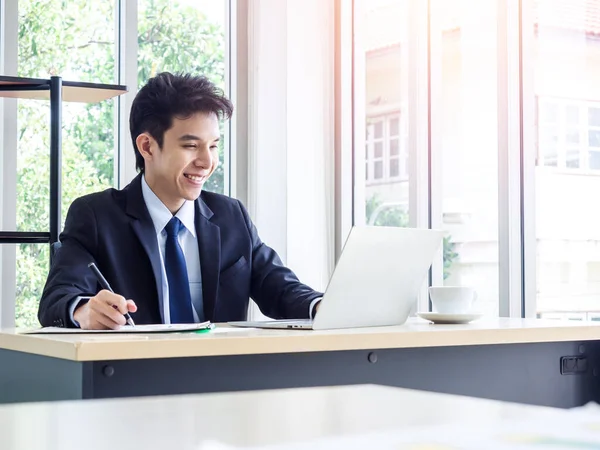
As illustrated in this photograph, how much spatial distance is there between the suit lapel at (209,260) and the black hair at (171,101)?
0.31 metres

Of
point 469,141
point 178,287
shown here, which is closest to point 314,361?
point 178,287

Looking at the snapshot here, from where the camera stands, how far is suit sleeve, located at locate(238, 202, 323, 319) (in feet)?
8.60

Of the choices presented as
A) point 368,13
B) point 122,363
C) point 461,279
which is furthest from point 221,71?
point 122,363

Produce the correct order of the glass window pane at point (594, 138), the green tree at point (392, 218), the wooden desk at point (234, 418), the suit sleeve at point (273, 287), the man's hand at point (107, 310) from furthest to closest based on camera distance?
the green tree at point (392, 218)
the glass window pane at point (594, 138)
the suit sleeve at point (273, 287)
the man's hand at point (107, 310)
the wooden desk at point (234, 418)

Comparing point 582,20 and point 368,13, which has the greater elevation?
point 368,13

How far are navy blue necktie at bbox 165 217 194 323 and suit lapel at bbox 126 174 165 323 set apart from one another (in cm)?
4

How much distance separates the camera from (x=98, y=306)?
1.94 m

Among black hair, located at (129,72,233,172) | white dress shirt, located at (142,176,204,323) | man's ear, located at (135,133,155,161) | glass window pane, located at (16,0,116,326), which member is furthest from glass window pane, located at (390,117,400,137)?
white dress shirt, located at (142,176,204,323)

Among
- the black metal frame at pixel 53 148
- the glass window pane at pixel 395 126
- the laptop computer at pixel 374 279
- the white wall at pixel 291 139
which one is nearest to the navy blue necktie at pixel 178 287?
the laptop computer at pixel 374 279

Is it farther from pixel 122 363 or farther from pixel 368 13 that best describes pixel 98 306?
pixel 368 13

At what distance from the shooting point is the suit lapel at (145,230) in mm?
2471

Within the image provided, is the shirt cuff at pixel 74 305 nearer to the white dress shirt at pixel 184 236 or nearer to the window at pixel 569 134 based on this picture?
the white dress shirt at pixel 184 236

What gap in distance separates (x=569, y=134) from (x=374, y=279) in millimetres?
1671

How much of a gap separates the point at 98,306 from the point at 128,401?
1.25 metres
